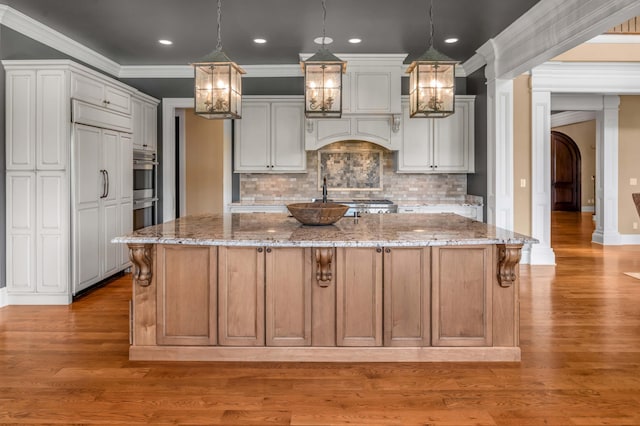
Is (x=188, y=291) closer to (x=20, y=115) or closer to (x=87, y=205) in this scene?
(x=87, y=205)

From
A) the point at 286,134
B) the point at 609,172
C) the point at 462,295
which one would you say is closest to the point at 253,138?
the point at 286,134

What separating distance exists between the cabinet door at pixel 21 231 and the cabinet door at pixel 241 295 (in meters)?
2.73

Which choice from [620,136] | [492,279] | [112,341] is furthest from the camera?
[620,136]

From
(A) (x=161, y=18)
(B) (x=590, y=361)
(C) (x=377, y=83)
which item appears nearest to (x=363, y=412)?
(B) (x=590, y=361)

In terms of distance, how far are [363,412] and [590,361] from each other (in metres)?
1.72

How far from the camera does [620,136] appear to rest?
28.7 feet

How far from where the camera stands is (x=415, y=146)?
21.7 feet

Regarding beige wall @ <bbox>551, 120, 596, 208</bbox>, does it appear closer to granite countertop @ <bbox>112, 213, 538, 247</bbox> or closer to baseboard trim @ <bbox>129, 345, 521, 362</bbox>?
granite countertop @ <bbox>112, 213, 538, 247</bbox>

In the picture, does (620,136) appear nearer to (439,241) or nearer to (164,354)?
(439,241)

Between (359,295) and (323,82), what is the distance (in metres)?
1.49

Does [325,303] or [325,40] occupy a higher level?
[325,40]

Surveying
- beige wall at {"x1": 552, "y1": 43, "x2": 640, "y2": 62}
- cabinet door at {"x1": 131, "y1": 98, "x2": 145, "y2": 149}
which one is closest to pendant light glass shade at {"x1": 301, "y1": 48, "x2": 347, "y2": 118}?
cabinet door at {"x1": 131, "y1": 98, "x2": 145, "y2": 149}

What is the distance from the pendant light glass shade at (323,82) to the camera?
3.26 metres

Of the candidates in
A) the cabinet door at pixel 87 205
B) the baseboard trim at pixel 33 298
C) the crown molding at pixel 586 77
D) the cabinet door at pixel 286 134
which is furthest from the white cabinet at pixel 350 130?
the baseboard trim at pixel 33 298
